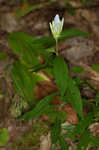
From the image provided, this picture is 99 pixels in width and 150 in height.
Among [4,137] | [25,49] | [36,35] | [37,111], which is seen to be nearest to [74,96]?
[37,111]

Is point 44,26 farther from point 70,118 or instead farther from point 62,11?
point 70,118

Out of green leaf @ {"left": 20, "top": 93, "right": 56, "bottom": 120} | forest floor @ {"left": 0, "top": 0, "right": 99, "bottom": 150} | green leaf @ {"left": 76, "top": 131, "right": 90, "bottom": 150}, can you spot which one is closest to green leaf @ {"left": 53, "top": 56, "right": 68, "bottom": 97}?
green leaf @ {"left": 20, "top": 93, "right": 56, "bottom": 120}

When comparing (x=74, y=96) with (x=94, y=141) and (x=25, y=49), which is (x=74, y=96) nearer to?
(x=94, y=141)

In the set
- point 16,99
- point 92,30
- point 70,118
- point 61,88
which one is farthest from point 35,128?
point 92,30

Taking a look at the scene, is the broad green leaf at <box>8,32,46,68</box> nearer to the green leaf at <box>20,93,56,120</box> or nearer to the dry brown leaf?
the dry brown leaf

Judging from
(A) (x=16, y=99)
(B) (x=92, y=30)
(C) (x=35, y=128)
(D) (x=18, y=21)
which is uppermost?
(D) (x=18, y=21)
